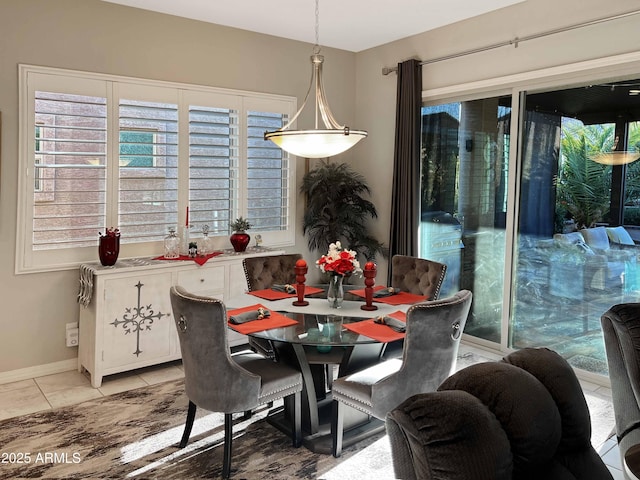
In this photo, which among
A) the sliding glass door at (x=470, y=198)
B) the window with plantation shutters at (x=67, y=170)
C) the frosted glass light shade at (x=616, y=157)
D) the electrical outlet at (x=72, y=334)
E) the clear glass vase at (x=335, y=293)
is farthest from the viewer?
the sliding glass door at (x=470, y=198)

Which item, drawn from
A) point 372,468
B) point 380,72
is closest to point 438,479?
point 372,468

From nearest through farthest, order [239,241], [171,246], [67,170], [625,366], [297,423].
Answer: [625,366] < [297,423] < [67,170] < [171,246] < [239,241]

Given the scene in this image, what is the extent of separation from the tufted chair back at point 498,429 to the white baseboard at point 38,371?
371 centimetres

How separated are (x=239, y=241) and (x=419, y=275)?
5.48 feet

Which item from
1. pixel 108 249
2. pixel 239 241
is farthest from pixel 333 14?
pixel 108 249

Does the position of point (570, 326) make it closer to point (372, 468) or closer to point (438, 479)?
point (372, 468)

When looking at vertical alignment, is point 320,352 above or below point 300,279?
below

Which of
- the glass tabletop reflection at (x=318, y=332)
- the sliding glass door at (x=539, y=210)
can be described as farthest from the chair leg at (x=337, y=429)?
the sliding glass door at (x=539, y=210)

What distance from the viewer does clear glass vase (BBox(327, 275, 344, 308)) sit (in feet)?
10.5

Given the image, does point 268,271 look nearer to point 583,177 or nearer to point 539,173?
point 539,173

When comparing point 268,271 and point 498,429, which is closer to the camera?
point 498,429

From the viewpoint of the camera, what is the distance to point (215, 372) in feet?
8.63

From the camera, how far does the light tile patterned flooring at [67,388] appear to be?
3510 mm

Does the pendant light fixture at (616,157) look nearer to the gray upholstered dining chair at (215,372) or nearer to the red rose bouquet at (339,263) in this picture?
the red rose bouquet at (339,263)
